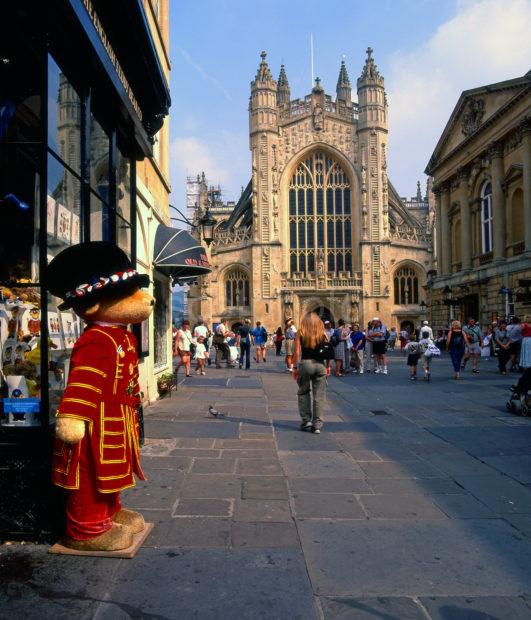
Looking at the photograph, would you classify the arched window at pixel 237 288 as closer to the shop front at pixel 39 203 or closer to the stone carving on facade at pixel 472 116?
the stone carving on facade at pixel 472 116

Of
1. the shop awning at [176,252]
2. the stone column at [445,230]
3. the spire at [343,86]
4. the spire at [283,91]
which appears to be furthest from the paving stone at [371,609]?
the spire at [343,86]

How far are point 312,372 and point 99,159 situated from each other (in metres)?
3.62

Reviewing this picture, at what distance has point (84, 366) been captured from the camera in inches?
121

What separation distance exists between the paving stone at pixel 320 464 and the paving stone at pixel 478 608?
7.36 feet

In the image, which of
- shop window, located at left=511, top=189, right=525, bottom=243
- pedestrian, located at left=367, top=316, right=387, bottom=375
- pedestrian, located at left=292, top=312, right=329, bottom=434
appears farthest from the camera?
shop window, located at left=511, top=189, right=525, bottom=243

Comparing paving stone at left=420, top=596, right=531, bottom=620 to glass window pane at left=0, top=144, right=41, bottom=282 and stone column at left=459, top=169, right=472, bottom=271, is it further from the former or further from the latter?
stone column at left=459, top=169, right=472, bottom=271

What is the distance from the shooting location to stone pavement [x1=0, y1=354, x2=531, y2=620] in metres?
2.58

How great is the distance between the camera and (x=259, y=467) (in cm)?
513

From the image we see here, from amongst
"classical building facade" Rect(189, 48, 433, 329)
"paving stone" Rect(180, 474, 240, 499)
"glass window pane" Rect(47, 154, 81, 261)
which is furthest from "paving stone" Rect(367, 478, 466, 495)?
"classical building facade" Rect(189, 48, 433, 329)

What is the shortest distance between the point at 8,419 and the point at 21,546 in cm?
80

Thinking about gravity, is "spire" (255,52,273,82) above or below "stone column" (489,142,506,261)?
above

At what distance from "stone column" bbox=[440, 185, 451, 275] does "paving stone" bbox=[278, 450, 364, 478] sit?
2782 centimetres

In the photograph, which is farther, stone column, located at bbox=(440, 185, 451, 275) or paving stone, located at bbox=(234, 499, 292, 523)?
stone column, located at bbox=(440, 185, 451, 275)

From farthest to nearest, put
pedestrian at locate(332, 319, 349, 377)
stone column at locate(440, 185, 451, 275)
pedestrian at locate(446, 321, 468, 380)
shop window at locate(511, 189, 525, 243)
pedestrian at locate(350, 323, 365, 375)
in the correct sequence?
1. stone column at locate(440, 185, 451, 275)
2. shop window at locate(511, 189, 525, 243)
3. pedestrian at locate(350, 323, 365, 375)
4. pedestrian at locate(332, 319, 349, 377)
5. pedestrian at locate(446, 321, 468, 380)
